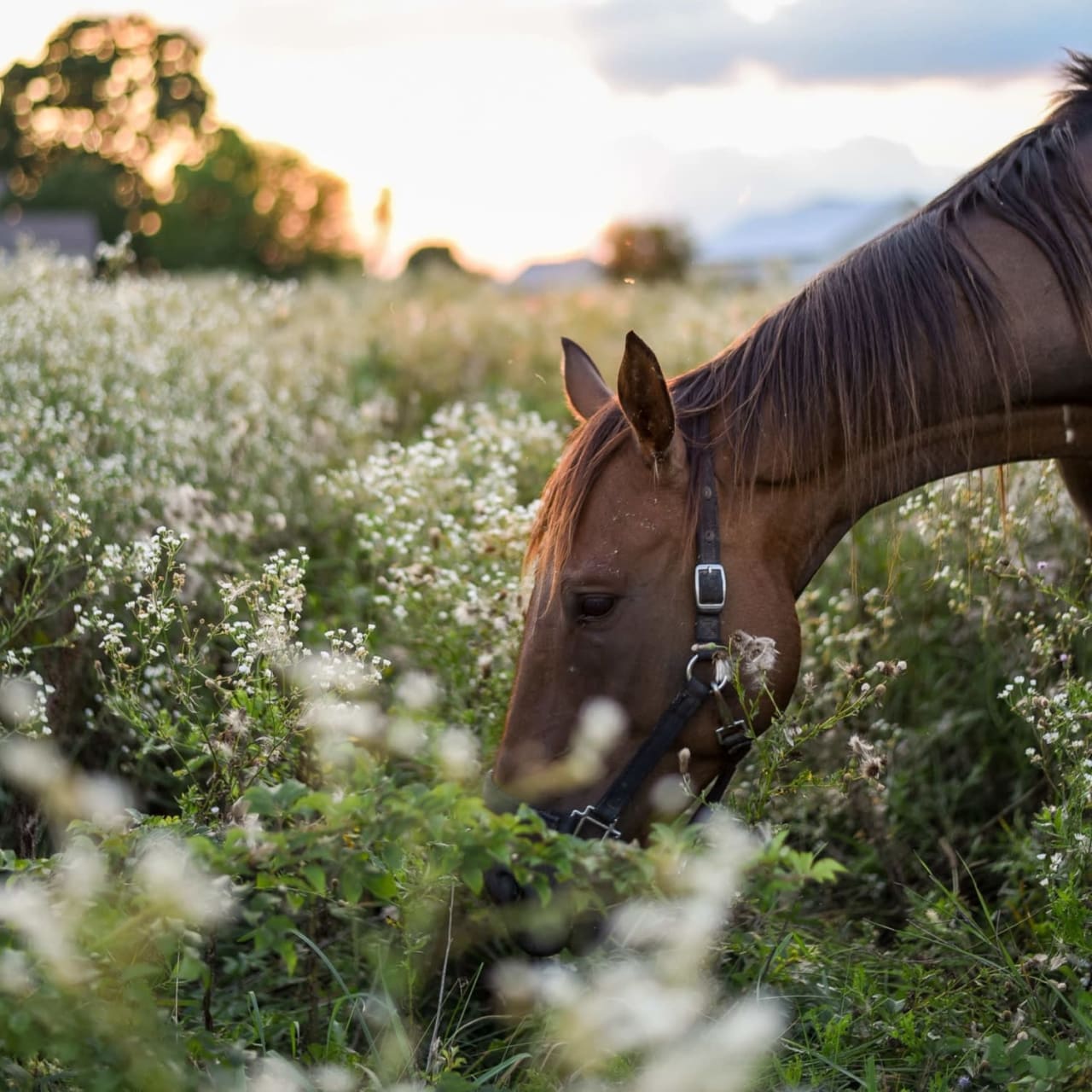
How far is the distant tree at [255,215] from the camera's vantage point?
49656mm

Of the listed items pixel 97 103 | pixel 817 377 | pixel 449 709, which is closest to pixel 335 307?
pixel 449 709

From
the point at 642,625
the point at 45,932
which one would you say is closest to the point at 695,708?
the point at 642,625

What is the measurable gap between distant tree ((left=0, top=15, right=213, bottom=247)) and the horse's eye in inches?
2022

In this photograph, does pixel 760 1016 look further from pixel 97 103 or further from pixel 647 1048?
pixel 97 103

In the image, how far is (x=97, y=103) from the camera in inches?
1993

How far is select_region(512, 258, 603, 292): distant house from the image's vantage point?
1709cm

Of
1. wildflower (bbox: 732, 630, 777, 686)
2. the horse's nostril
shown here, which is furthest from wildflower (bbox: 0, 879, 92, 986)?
wildflower (bbox: 732, 630, 777, 686)

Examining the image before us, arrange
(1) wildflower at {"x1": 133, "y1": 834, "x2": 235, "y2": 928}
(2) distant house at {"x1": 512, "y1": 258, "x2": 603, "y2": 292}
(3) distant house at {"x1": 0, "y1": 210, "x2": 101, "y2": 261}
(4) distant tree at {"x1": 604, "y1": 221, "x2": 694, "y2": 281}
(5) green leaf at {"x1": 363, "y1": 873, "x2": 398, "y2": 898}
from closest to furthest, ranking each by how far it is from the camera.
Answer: (1) wildflower at {"x1": 133, "y1": 834, "x2": 235, "y2": 928}, (5) green leaf at {"x1": 363, "y1": 873, "x2": 398, "y2": 898}, (2) distant house at {"x1": 512, "y1": 258, "x2": 603, "y2": 292}, (4) distant tree at {"x1": 604, "y1": 221, "x2": 694, "y2": 281}, (3) distant house at {"x1": 0, "y1": 210, "x2": 101, "y2": 261}

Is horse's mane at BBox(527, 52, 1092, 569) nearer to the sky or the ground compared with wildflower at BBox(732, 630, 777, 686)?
nearer to the sky

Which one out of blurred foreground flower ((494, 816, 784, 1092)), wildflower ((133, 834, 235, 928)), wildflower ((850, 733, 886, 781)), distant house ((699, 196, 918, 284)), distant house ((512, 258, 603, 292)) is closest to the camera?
blurred foreground flower ((494, 816, 784, 1092))

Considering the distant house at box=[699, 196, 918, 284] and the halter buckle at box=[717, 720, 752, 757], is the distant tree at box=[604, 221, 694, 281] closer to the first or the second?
the distant house at box=[699, 196, 918, 284]

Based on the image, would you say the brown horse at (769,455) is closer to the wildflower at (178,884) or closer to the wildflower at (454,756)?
the wildflower at (454,756)

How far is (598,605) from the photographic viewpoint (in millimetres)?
2496

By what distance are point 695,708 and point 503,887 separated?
56 centimetres
